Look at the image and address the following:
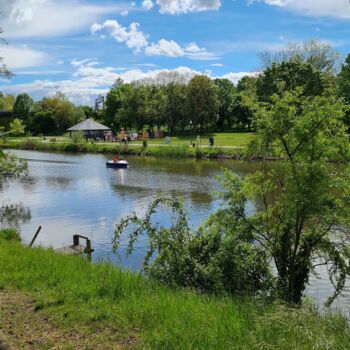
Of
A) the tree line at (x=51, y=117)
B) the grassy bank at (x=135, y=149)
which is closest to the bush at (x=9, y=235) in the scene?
the grassy bank at (x=135, y=149)

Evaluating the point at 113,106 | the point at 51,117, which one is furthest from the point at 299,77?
the point at 51,117

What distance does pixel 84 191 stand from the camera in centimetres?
2898

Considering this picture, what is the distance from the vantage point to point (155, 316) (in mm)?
5312

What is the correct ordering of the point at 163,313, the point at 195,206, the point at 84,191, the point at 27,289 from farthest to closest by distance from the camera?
the point at 84,191 < the point at 195,206 < the point at 27,289 < the point at 163,313

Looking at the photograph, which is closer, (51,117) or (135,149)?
(135,149)

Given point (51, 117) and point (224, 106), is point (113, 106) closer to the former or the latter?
point (51, 117)

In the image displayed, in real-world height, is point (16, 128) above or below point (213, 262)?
above

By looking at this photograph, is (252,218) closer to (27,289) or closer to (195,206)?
(27,289)

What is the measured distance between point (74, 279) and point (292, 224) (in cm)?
376

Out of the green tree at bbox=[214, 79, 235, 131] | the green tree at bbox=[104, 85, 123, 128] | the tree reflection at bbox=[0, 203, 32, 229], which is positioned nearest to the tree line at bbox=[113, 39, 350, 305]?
the tree reflection at bbox=[0, 203, 32, 229]

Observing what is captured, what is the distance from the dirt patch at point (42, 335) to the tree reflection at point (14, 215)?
14.2 meters

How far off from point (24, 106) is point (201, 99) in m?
52.2

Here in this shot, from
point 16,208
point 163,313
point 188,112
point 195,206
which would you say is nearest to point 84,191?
point 16,208

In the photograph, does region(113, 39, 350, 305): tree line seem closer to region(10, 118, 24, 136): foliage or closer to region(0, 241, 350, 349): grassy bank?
region(0, 241, 350, 349): grassy bank
